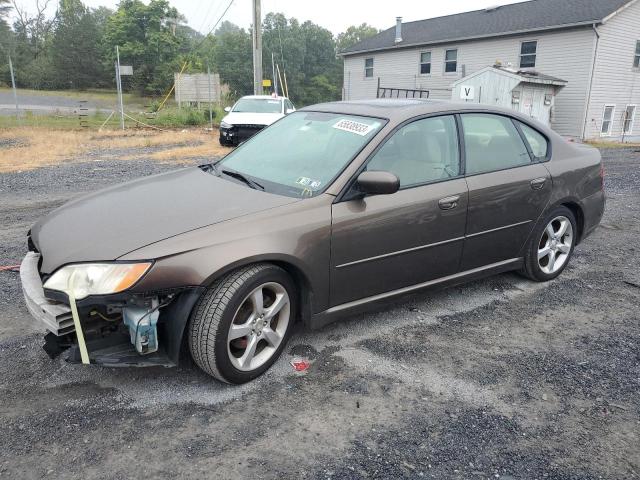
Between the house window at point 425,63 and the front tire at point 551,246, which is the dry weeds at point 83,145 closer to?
the front tire at point 551,246

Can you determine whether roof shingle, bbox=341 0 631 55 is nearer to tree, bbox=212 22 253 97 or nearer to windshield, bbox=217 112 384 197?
windshield, bbox=217 112 384 197

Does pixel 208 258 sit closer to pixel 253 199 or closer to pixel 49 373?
pixel 253 199

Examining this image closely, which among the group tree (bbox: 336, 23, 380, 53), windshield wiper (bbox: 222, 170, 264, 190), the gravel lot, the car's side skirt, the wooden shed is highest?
tree (bbox: 336, 23, 380, 53)

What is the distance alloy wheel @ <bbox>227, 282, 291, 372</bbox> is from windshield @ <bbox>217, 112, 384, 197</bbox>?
652mm

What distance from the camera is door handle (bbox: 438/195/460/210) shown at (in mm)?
3549

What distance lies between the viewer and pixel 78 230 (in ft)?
9.53

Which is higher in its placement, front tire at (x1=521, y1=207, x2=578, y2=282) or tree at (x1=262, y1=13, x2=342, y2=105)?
tree at (x1=262, y1=13, x2=342, y2=105)

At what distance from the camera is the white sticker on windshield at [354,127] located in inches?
137

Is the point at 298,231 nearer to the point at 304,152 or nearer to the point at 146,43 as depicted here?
the point at 304,152

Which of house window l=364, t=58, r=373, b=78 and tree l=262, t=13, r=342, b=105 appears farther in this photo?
tree l=262, t=13, r=342, b=105

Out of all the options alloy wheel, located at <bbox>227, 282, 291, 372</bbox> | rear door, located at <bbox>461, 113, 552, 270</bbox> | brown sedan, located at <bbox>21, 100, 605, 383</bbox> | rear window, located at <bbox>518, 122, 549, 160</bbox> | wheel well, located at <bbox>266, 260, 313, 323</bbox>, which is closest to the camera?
brown sedan, located at <bbox>21, 100, 605, 383</bbox>

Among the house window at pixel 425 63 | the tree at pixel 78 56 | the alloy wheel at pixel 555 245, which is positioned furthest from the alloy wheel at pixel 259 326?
the tree at pixel 78 56

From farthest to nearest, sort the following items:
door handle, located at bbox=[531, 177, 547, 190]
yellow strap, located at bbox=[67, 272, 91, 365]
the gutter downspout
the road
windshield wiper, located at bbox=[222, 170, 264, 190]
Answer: the road
the gutter downspout
door handle, located at bbox=[531, 177, 547, 190]
windshield wiper, located at bbox=[222, 170, 264, 190]
yellow strap, located at bbox=[67, 272, 91, 365]

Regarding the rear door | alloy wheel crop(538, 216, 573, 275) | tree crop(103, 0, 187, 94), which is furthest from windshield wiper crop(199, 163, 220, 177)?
tree crop(103, 0, 187, 94)
